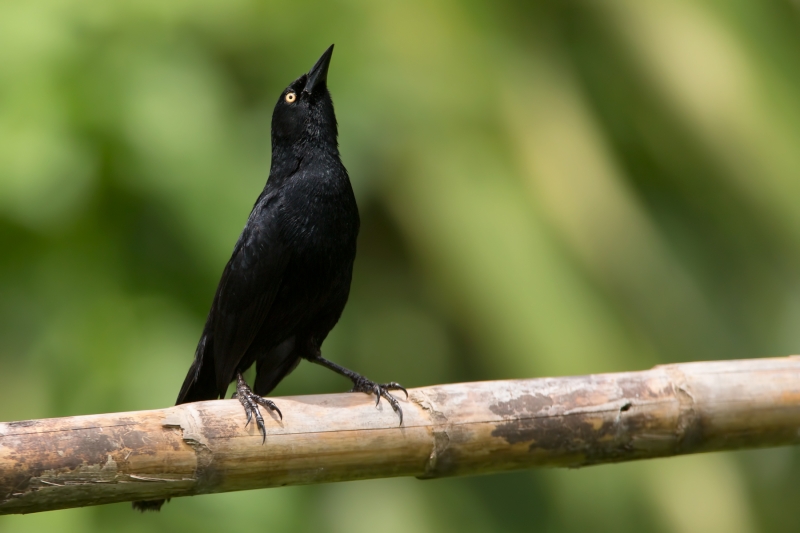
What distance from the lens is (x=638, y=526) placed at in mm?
4051

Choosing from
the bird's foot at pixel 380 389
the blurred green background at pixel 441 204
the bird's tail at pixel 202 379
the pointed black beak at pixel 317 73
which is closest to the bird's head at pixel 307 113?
the pointed black beak at pixel 317 73

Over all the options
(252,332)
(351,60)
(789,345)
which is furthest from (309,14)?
(789,345)

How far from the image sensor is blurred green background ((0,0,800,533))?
3.90 metres

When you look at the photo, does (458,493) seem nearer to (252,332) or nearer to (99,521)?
(99,521)

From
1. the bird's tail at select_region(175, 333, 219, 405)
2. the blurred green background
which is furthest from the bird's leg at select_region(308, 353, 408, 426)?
the blurred green background

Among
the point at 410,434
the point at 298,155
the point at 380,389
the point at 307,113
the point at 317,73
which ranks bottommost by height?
the point at 410,434

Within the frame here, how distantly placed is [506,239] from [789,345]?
5.83 ft

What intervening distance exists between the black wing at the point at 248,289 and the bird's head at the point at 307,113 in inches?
12.6

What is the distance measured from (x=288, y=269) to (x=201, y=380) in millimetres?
588

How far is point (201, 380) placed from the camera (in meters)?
2.93

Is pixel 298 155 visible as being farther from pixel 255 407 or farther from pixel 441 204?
pixel 441 204

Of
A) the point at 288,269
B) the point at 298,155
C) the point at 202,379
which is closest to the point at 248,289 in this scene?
the point at 288,269

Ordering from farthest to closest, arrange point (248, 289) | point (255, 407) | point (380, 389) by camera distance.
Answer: point (248, 289) < point (380, 389) < point (255, 407)

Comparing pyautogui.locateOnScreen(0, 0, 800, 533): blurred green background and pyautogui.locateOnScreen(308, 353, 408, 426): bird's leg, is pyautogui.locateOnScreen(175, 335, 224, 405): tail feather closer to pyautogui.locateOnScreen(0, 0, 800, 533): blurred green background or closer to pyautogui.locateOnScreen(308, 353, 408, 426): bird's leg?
pyautogui.locateOnScreen(308, 353, 408, 426): bird's leg
